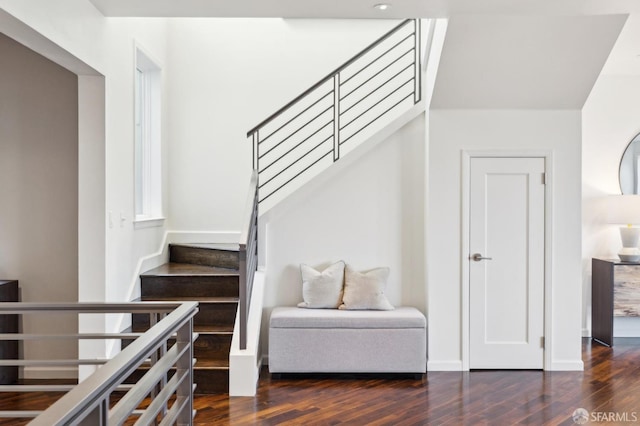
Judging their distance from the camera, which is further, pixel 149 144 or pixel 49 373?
pixel 149 144

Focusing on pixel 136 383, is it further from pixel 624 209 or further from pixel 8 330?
pixel 624 209

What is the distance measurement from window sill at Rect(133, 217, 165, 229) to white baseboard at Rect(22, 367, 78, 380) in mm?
1235

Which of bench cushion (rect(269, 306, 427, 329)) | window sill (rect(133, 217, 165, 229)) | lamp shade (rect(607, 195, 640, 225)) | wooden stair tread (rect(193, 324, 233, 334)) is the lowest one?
wooden stair tread (rect(193, 324, 233, 334))

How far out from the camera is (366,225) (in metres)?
5.29

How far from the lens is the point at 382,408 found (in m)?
4.00

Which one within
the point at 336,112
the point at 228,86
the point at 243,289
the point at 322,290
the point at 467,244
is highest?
the point at 228,86

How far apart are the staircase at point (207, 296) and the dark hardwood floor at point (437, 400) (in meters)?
0.20

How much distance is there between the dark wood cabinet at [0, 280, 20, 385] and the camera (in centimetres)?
434

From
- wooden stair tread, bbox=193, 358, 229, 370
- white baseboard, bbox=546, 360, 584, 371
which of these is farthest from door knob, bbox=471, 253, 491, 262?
wooden stair tread, bbox=193, 358, 229, 370

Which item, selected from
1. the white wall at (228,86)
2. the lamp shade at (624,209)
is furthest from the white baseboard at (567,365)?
the white wall at (228,86)

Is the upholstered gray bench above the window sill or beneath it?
beneath

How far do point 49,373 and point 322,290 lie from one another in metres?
2.27
